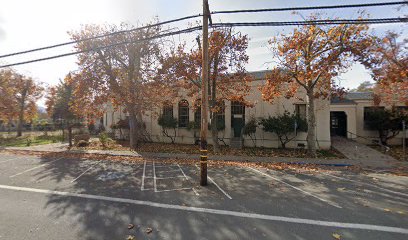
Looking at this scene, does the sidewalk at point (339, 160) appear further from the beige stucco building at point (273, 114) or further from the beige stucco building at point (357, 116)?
the beige stucco building at point (357, 116)

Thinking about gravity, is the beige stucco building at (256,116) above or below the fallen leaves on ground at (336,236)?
above

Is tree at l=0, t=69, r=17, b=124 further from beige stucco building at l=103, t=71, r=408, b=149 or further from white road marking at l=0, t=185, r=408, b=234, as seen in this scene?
white road marking at l=0, t=185, r=408, b=234

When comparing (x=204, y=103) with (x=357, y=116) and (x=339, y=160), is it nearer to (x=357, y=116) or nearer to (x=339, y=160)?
(x=339, y=160)

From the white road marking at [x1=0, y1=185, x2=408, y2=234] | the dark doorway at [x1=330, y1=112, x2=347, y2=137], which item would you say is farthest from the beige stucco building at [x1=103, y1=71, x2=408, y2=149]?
the white road marking at [x1=0, y1=185, x2=408, y2=234]

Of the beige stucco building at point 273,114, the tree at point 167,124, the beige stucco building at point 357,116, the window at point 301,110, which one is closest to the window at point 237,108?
the beige stucco building at point 273,114

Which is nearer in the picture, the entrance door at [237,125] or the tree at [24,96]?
the entrance door at [237,125]

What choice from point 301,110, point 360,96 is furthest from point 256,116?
point 360,96

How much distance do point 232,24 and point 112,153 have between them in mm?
11548

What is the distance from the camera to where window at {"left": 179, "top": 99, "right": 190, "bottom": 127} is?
66.2ft

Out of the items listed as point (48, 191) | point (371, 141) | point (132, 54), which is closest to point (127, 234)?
point (48, 191)

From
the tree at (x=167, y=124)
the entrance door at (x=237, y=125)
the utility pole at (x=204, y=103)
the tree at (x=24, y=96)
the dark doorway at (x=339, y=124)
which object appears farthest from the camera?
the tree at (x=24, y=96)

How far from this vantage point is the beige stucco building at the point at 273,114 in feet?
53.7

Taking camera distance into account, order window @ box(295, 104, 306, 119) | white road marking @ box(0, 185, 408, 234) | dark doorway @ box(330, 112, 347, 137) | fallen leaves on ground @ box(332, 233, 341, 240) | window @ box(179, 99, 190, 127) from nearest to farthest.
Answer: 1. fallen leaves on ground @ box(332, 233, 341, 240)
2. white road marking @ box(0, 185, 408, 234)
3. window @ box(295, 104, 306, 119)
4. window @ box(179, 99, 190, 127)
5. dark doorway @ box(330, 112, 347, 137)

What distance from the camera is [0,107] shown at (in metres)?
25.4
